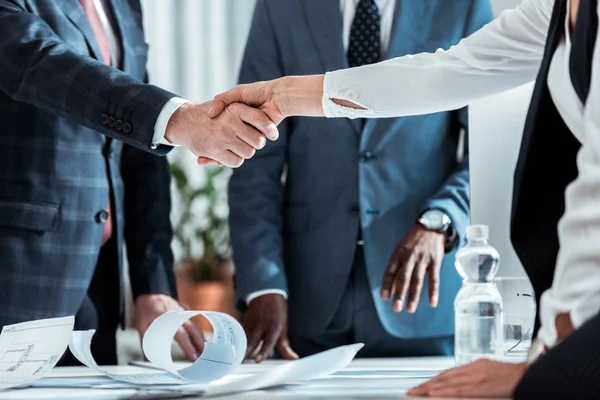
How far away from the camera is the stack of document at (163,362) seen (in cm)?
119

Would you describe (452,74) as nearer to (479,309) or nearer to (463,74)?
(463,74)

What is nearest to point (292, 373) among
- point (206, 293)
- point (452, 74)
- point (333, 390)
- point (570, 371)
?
point (333, 390)

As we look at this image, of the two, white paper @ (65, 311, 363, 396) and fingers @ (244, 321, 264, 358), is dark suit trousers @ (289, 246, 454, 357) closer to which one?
fingers @ (244, 321, 264, 358)

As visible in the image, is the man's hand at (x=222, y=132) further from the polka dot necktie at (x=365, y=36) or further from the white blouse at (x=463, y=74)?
the polka dot necktie at (x=365, y=36)

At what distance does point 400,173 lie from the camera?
216cm

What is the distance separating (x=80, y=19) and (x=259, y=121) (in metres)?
0.49

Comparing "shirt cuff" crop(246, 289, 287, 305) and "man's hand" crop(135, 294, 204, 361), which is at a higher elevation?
"shirt cuff" crop(246, 289, 287, 305)

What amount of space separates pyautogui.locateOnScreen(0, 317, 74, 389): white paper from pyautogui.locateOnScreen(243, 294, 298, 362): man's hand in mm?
716

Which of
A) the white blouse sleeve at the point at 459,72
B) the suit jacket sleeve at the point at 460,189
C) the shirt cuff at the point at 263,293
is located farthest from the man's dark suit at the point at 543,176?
the shirt cuff at the point at 263,293

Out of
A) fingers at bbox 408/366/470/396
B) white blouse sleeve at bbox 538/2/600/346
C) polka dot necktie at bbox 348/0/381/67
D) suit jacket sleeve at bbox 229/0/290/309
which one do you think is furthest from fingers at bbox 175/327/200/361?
white blouse sleeve at bbox 538/2/600/346

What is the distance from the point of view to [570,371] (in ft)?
2.79

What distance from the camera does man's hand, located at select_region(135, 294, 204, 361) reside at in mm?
1915

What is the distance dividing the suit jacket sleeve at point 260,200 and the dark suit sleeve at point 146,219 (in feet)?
0.54

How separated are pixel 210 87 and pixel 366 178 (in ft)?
11.3
